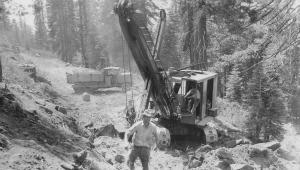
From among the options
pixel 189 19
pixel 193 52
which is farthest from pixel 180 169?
pixel 189 19

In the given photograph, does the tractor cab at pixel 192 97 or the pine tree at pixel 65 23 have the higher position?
the pine tree at pixel 65 23

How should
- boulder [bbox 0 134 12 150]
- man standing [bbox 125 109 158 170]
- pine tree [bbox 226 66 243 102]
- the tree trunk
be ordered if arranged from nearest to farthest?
1. boulder [bbox 0 134 12 150]
2. man standing [bbox 125 109 158 170]
3. the tree trunk
4. pine tree [bbox 226 66 243 102]

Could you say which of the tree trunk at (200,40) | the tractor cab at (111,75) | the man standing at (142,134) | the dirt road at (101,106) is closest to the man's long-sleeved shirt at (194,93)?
the dirt road at (101,106)

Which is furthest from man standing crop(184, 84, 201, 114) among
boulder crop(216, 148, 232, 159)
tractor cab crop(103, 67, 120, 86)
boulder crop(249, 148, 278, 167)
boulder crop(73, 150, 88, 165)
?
tractor cab crop(103, 67, 120, 86)

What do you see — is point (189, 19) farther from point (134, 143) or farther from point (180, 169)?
point (134, 143)

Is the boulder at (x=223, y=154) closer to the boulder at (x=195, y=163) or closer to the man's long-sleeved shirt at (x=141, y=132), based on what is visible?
the boulder at (x=195, y=163)

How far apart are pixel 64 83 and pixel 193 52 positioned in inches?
460

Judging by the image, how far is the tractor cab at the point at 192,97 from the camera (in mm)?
9125

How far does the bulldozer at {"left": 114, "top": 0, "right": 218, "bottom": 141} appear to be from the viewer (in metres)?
7.77

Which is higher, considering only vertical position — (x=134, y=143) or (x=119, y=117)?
(x=134, y=143)

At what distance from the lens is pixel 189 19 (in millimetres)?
16578

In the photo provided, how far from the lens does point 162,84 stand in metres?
9.02

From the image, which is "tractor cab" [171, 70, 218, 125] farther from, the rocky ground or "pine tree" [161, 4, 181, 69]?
"pine tree" [161, 4, 181, 69]

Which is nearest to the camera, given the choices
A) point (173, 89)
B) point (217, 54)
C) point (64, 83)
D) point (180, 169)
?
point (180, 169)
